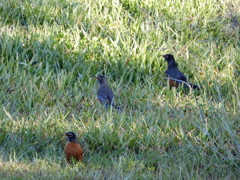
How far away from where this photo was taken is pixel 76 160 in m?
4.96

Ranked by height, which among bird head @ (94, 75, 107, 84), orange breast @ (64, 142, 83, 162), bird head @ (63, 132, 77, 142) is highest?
bird head @ (94, 75, 107, 84)

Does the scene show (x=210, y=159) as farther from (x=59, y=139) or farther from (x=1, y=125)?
(x=1, y=125)

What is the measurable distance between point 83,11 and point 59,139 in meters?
3.78

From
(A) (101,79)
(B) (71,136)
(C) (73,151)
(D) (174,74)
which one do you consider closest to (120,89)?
(A) (101,79)

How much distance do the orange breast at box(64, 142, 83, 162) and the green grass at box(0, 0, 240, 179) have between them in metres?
0.08

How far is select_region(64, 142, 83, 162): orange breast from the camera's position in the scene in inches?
194

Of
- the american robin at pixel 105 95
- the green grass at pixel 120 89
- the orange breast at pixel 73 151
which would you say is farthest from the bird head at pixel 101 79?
the orange breast at pixel 73 151

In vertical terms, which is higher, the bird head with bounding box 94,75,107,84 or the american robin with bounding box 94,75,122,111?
the bird head with bounding box 94,75,107,84

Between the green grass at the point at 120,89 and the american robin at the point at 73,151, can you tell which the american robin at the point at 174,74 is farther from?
the american robin at the point at 73,151

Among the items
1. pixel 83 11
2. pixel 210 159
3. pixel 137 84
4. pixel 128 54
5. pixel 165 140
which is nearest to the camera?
pixel 210 159

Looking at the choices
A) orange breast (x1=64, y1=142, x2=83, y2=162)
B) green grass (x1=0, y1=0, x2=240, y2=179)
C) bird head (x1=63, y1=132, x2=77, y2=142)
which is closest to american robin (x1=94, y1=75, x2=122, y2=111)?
green grass (x1=0, y1=0, x2=240, y2=179)

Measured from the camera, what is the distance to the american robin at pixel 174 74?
23.6 feet

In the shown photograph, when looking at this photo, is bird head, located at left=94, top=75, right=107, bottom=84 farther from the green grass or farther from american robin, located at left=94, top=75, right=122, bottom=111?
the green grass

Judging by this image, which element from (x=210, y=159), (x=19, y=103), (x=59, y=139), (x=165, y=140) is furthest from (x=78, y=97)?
(x=210, y=159)
